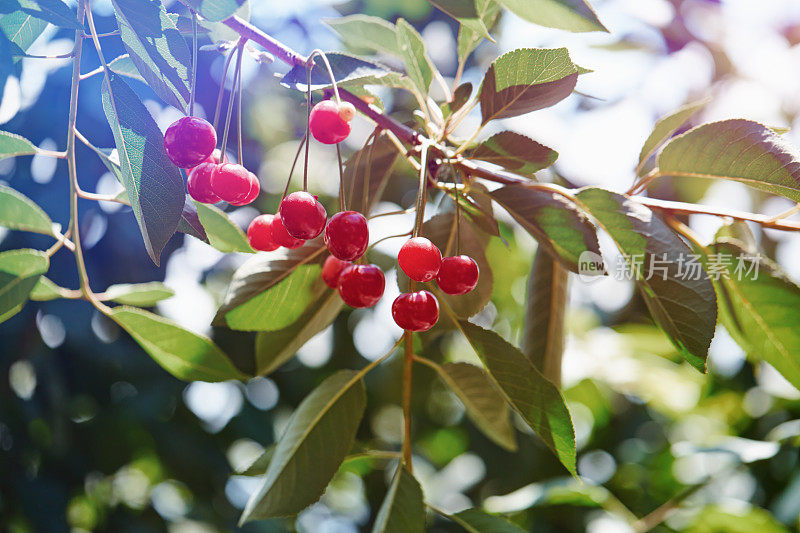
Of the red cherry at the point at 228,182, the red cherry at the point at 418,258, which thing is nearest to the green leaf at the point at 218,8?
the red cherry at the point at 228,182

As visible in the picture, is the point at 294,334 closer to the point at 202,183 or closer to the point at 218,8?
the point at 202,183

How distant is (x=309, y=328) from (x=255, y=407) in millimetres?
988

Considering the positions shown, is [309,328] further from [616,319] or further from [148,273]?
[616,319]

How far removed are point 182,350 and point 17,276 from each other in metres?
0.21

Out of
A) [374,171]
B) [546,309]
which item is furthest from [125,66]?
[546,309]

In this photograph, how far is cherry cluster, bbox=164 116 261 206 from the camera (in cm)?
57

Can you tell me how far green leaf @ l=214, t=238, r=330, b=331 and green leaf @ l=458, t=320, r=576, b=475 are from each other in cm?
24

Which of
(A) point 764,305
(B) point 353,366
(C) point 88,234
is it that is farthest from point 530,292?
(C) point 88,234

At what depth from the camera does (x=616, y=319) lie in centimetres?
229

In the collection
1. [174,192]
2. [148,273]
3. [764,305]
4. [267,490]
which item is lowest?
[148,273]

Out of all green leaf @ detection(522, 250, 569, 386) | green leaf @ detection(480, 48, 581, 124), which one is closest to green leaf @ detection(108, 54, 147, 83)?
green leaf @ detection(480, 48, 581, 124)

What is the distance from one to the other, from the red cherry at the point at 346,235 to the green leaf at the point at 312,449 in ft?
0.79

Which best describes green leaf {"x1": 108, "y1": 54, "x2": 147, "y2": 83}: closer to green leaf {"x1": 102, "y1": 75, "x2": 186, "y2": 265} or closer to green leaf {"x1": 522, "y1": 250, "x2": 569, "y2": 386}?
green leaf {"x1": 102, "y1": 75, "x2": 186, "y2": 265}

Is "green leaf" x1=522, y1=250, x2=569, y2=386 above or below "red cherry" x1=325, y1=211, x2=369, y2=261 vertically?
below
